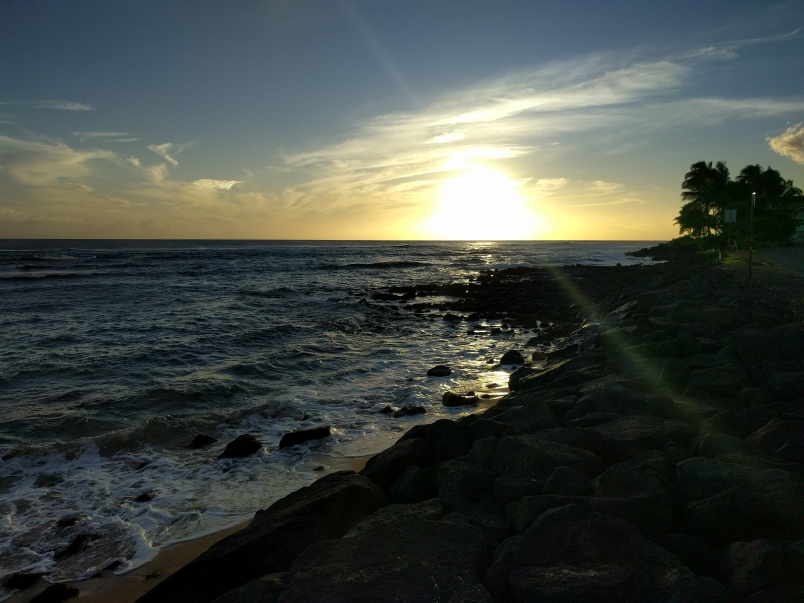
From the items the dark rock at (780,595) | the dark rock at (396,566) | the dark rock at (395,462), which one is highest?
the dark rock at (780,595)

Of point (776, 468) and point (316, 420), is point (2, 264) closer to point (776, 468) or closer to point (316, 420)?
point (316, 420)

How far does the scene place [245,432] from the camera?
27.9 feet

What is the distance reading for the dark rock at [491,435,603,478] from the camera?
436 centimetres

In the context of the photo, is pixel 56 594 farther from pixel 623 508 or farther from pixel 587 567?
pixel 623 508

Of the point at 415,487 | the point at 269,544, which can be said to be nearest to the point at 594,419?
the point at 415,487

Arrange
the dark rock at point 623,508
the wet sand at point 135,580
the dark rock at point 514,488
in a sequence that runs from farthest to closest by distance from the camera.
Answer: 1. the wet sand at point 135,580
2. the dark rock at point 514,488
3. the dark rock at point 623,508

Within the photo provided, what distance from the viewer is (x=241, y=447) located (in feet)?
24.4

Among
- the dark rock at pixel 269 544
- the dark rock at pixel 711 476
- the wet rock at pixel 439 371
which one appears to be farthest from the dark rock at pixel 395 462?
the wet rock at pixel 439 371

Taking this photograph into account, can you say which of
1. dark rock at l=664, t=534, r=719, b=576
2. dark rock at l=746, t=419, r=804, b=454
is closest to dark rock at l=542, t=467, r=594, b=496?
dark rock at l=664, t=534, r=719, b=576

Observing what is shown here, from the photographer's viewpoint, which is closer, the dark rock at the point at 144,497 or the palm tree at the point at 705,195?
the dark rock at the point at 144,497

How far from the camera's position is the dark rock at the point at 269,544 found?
12.4 ft

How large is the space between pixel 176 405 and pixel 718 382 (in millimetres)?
9342

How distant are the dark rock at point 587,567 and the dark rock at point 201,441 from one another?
601cm

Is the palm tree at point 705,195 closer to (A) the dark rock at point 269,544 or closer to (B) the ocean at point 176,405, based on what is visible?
(B) the ocean at point 176,405
